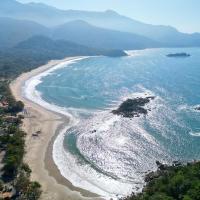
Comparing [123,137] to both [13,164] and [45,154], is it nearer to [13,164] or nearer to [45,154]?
[45,154]

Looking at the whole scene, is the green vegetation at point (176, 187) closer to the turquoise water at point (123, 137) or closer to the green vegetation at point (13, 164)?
the turquoise water at point (123, 137)

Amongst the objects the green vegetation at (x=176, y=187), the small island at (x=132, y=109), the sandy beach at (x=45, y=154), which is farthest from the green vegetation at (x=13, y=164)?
the small island at (x=132, y=109)

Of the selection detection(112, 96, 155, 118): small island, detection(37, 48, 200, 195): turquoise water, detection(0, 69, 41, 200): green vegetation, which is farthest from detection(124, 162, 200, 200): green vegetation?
detection(112, 96, 155, 118): small island

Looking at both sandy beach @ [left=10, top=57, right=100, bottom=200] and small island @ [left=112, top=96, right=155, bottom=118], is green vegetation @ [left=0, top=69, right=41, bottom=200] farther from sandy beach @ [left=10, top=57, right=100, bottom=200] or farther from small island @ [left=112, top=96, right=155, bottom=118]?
small island @ [left=112, top=96, right=155, bottom=118]

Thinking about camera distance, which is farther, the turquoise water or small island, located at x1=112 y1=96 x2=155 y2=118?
small island, located at x1=112 y1=96 x2=155 y2=118

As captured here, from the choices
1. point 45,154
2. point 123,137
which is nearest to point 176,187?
point 45,154

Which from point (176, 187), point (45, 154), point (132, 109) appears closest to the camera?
point (176, 187)

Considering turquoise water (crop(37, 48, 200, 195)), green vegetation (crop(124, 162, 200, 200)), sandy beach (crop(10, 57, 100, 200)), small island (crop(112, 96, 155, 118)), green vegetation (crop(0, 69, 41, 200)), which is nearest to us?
green vegetation (crop(124, 162, 200, 200))
